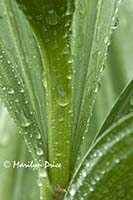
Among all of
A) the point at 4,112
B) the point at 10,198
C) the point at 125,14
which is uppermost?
the point at 125,14

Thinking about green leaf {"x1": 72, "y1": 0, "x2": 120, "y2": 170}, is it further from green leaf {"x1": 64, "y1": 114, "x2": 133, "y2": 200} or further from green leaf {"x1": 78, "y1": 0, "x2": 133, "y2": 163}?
green leaf {"x1": 78, "y1": 0, "x2": 133, "y2": 163}

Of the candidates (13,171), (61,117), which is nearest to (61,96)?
(61,117)

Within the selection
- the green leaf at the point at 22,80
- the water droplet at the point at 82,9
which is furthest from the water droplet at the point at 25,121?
the water droplet at the point at 82,9

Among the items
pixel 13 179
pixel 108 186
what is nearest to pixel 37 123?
pixel 108 186

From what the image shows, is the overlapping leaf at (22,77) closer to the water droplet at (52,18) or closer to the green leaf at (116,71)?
the water droplet at (52,18)

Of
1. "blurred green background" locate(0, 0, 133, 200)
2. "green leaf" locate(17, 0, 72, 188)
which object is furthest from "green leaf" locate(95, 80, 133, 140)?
"blurred green background" locate(0, 0, 133, 200)

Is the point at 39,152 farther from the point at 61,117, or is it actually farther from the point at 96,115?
the point at 96,115

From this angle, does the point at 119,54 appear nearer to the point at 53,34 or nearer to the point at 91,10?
the point at 91,10
